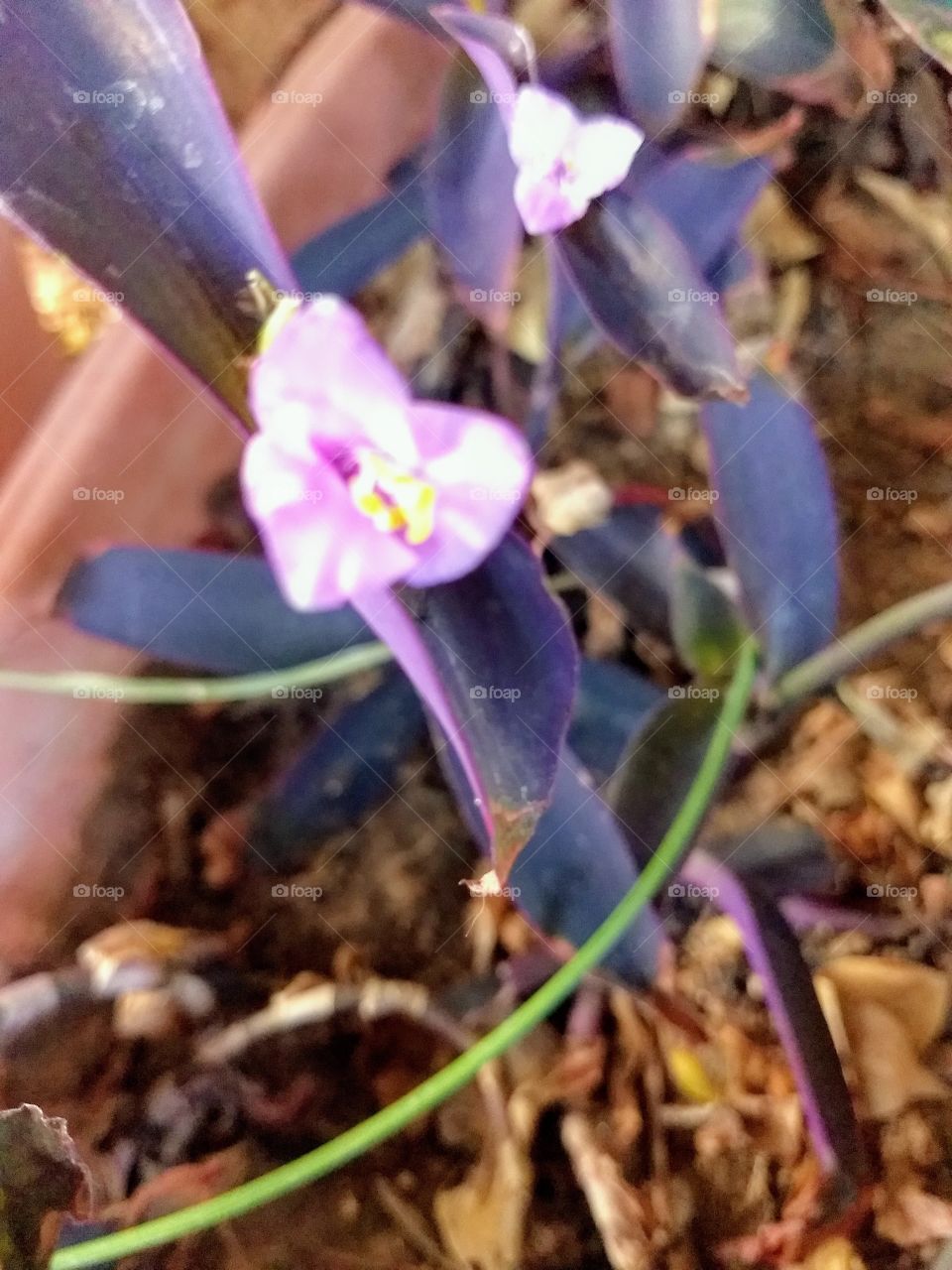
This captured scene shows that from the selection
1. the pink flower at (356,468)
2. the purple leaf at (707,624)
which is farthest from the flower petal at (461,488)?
the purple leaf at (707,624)

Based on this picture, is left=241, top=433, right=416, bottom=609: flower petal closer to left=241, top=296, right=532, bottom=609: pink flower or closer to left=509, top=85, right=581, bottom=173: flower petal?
left=241, top=296, right=532, bottom=609: pink flower

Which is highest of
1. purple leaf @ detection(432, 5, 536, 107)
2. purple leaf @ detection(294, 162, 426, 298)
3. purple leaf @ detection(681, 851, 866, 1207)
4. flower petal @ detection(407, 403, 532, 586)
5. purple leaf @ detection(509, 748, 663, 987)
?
purple leaf @ detection(432, 5, 536, 107)

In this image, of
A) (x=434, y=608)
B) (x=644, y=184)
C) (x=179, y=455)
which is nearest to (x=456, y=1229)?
(x=434, y=608)

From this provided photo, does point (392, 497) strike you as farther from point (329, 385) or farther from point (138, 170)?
point (138, 170)

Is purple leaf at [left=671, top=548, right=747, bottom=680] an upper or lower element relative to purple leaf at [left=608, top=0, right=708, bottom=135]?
lower

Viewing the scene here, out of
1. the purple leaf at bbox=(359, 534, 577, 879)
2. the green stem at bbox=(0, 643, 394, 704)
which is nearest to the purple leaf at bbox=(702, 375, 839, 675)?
the purple leaf at bbox=(359, 534, 577, 879)

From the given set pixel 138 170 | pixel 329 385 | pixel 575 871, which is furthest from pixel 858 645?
pixel 138 170
